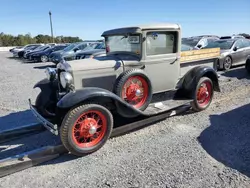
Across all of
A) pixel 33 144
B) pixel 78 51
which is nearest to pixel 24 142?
pixel 33 144

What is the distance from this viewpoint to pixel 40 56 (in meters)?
17.8

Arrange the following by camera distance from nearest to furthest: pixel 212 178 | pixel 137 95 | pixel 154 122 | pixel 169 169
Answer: pixel 212 178 < pixel 169 169 < pixel 137 95 < pixel 154 122

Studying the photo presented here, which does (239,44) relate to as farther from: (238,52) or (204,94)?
(204,94)

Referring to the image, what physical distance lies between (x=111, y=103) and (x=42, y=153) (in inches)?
52.3

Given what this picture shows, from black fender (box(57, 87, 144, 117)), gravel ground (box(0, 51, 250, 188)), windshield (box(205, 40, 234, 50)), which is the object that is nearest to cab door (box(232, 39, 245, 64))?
windshield (box(205, 40, 234, 50))

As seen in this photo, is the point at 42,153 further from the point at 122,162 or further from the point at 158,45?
the point at 158,45

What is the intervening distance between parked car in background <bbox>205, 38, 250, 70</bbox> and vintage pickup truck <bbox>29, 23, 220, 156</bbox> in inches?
213

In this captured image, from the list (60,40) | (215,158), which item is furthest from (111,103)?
(60,40)

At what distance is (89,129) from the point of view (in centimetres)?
344

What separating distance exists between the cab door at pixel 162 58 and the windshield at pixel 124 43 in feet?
0.50

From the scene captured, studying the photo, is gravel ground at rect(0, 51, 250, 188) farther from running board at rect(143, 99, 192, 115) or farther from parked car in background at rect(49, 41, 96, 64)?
parked car in background at rect(49, 41, 96, 64)

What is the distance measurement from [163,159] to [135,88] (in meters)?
1.38

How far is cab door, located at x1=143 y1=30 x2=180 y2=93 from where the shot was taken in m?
4.21

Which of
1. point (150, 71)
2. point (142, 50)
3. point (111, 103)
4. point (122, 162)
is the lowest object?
point (122, 162)
